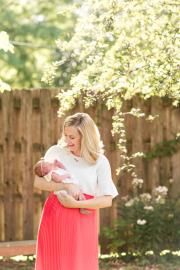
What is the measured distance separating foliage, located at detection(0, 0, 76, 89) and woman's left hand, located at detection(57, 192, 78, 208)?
13.3m

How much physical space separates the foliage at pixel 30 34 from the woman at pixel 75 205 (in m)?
13.2

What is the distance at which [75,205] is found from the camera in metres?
4.91

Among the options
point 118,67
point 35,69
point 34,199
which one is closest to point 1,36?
point 118,67

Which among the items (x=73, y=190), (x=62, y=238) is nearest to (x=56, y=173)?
(x=73, y=190)

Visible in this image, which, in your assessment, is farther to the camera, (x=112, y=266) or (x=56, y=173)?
(x=112, y=266)

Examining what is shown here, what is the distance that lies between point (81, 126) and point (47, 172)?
1.25 ft

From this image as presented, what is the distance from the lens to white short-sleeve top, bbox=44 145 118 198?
5.02 m

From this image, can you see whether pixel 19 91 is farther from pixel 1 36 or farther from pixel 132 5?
pixel 132 5

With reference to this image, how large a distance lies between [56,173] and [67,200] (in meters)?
0.20

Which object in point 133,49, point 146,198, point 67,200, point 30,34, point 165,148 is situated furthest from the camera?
point 30,34

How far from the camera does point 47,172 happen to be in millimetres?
5000

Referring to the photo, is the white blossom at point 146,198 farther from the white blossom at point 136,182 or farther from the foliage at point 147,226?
the white blossom at point 136,182

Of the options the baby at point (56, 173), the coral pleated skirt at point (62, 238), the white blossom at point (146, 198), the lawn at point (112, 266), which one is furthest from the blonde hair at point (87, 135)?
the white blossom at point (146, 198)

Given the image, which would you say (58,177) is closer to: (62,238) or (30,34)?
(62,238)
